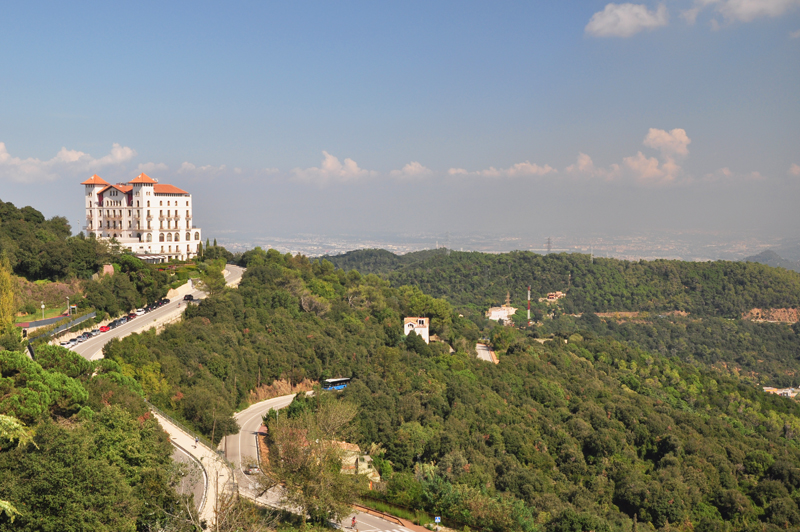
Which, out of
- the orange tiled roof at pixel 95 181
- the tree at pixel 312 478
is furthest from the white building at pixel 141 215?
the tree at pixel 312 478

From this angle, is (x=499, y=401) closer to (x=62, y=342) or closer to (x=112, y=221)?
(x=62, y=342)

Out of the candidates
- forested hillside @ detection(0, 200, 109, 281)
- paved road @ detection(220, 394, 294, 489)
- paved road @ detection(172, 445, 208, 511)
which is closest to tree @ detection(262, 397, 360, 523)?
paved road @ detection(172, 445, 208, 511)

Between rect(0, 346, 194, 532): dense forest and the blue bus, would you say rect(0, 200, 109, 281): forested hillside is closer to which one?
the blue bus

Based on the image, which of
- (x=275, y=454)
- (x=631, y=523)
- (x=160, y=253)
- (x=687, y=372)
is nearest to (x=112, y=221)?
(x=160, y=253)

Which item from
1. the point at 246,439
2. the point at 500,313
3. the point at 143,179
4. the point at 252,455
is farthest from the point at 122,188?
the point at 500,313

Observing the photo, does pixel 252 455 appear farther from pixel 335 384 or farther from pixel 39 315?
pixel 39 315

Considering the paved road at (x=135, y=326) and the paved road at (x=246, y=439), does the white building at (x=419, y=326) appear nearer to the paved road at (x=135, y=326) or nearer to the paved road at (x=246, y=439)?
the paved road at (x=135, y=326)
